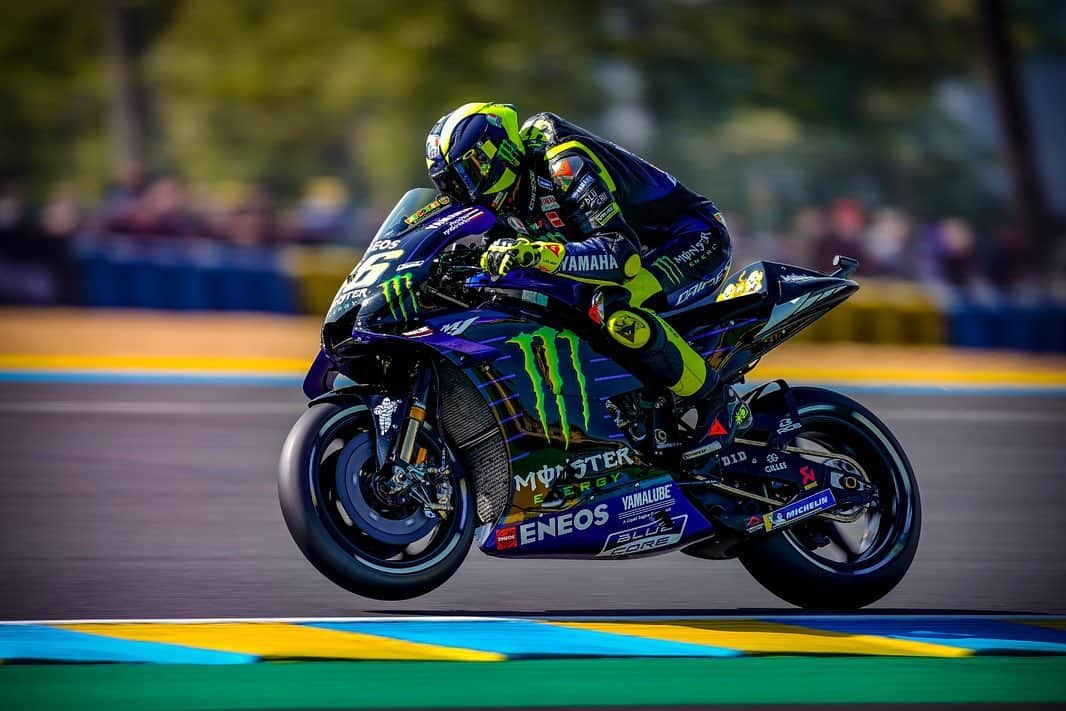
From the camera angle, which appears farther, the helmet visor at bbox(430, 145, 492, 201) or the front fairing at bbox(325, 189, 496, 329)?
the helmet visor at bbox(430, 145, 492, 201)

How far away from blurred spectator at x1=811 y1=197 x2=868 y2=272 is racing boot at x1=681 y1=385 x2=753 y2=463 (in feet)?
39.8

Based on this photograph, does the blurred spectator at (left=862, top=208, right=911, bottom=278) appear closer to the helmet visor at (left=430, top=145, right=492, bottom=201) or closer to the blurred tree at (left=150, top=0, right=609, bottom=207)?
the blurred tree at (left=150, top=0, right=609, bottom=207)

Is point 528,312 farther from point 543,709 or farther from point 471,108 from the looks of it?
point 543,709

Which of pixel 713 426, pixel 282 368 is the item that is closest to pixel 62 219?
pixel 282 368

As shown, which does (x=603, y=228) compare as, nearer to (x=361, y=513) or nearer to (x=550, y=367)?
(x=550, y=367)

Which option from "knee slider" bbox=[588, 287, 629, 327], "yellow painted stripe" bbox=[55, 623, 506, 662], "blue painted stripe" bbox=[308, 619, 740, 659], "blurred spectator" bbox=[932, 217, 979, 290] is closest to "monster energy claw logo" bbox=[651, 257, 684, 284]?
"knee slider" bbox=[588, 287, 629, 327]

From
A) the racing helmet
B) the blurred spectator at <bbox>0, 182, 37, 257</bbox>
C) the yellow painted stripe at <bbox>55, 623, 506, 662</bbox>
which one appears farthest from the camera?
the blurred spectator at <bbox>0, 182, 37, 257</bbox>

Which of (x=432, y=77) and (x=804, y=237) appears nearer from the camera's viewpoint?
(x=804, y=237)

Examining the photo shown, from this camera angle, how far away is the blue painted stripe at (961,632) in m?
5.35

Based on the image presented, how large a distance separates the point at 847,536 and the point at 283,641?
212 cm

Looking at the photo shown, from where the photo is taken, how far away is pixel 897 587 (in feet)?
21.2

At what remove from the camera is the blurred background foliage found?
24.1 meters

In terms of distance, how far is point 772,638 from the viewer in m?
5.36

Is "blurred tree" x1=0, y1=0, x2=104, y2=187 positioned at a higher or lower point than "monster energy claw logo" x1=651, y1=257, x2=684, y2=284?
higher
